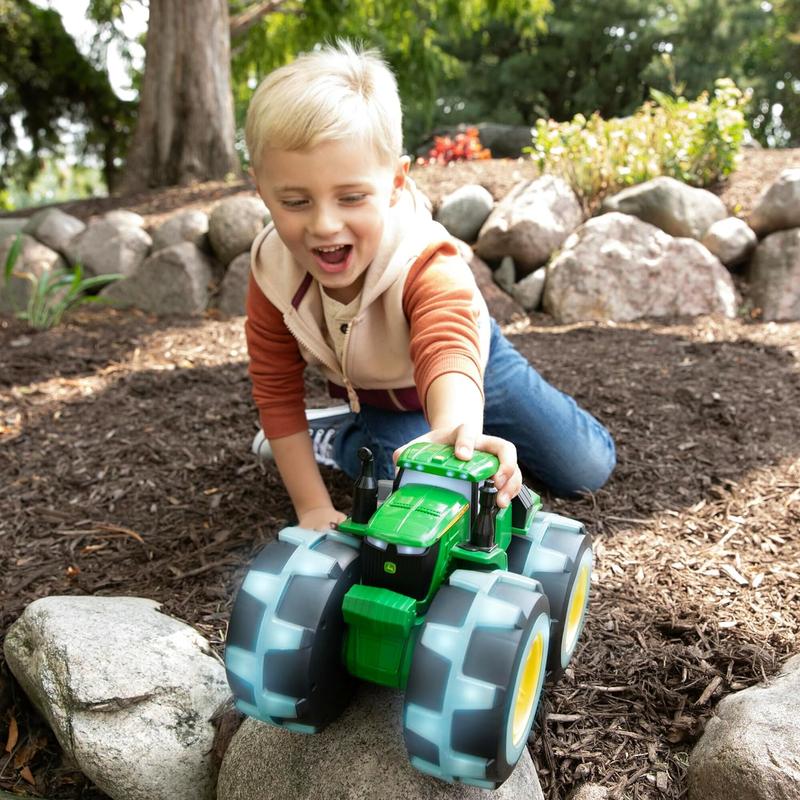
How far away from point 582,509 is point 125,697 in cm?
153

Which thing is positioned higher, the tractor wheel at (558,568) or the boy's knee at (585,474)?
the tractor wheel at (558,568)

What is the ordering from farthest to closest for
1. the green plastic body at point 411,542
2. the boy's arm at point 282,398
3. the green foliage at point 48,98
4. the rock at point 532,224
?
the green foliage at point 48,98 < the rock at point 532,224 < the boy's arm at point 282,398 < the green plastic body at point 411,542

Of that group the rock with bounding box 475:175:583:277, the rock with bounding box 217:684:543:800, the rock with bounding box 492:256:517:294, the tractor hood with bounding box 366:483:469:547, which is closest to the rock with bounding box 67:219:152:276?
the rock with bounding box 475:175:583:277

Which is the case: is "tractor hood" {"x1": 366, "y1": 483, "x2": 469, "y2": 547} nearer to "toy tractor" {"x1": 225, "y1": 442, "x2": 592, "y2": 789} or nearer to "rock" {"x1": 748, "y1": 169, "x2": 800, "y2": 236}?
"toy tractor" {"x1": 225, "y1": 442, "x2": 592, "y2": 789}

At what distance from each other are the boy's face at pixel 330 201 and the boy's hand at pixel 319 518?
65 cm

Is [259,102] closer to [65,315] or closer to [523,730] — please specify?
[523,730]

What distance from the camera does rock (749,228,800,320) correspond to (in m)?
5.04

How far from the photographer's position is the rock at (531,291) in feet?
17.8

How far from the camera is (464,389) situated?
1.72m

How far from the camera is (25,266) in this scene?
5.75m

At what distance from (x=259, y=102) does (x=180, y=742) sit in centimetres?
141

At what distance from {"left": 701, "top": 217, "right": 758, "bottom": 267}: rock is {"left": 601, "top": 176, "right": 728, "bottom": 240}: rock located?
8 cm

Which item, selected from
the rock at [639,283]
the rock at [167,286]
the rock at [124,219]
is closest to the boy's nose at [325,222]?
the rock at [639,283]

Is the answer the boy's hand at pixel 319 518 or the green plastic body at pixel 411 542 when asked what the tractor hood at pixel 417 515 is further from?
the boy's hand at pixel 319 518
